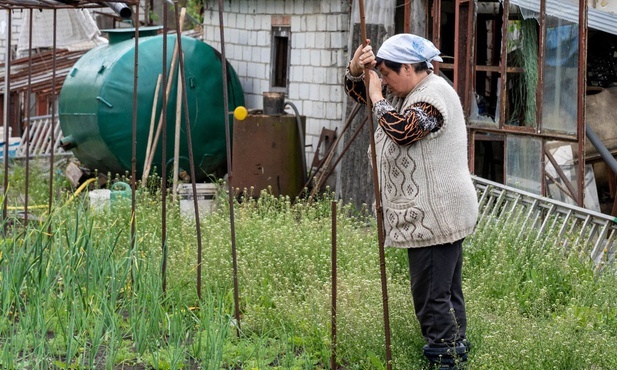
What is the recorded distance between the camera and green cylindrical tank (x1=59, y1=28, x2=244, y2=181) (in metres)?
11.8

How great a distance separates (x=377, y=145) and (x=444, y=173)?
0.37m

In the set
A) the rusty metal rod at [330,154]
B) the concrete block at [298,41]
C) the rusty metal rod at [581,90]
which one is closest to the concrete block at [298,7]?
the concrete block at [298,41]

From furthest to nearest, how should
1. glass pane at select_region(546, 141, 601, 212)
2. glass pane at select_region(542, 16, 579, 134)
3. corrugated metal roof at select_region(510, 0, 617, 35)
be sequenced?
glass pane at select_region(546, 141, 601, 212)
corrugated metal roof at select_region(510, 0, 617, 35)
glass pane at select_region(542, 16, 579, 134)

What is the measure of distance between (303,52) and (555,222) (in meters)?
4.93

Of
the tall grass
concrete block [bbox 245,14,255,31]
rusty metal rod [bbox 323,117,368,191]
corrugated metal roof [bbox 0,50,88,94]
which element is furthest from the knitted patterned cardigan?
corrugated metal roof [bbox 0,50,88,94]

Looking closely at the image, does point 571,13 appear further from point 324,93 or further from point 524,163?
point 324,93

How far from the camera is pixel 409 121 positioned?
15.4 feet

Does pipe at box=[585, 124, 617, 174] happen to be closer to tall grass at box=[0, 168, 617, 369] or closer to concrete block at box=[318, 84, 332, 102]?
tall grass at box=[0, 168, 617, 369]

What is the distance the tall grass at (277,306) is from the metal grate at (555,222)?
165 mm

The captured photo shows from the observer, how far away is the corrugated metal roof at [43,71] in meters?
15.8

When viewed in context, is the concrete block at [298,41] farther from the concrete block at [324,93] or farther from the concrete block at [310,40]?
the concrete block at [324,93]

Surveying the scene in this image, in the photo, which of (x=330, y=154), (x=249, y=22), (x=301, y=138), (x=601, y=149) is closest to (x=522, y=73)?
(x=601, y=149)

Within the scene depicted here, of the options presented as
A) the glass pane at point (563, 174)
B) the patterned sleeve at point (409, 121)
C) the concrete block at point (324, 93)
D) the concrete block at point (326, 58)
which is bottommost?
the glass pane at point (563, 174)

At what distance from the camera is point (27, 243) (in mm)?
5625
